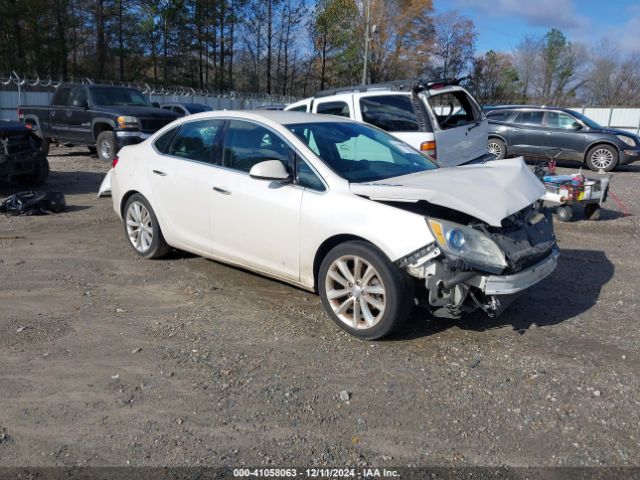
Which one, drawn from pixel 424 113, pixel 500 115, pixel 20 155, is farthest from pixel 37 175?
pixel 500 115

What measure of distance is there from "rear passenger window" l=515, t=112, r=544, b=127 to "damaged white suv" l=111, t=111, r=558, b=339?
37.9 feet

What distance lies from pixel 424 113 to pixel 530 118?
29.6 ft

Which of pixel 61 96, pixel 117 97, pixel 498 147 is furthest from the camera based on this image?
pixel 498 147

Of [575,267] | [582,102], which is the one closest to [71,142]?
[575,267]

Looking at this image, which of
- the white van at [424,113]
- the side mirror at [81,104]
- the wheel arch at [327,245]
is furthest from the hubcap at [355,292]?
the side mirror at [81,104]

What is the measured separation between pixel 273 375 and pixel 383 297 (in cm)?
96

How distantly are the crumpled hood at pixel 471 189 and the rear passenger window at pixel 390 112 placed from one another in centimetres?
341

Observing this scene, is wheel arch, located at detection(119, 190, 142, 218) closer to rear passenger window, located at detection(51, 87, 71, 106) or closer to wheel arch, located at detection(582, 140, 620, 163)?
rear passenger window, located at detection(51, 87, 71, 106)

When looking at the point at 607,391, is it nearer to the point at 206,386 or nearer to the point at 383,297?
the point at 383,297

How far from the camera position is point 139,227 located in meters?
6.18

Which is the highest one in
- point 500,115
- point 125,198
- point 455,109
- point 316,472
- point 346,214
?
point 500,115

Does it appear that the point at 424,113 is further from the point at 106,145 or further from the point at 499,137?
the point at 499,137

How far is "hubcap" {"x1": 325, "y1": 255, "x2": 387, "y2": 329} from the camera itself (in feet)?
13.5

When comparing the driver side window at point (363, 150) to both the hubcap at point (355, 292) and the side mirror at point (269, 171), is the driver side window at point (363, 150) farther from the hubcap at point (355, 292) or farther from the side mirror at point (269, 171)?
the hubcap at point (355, 292)
